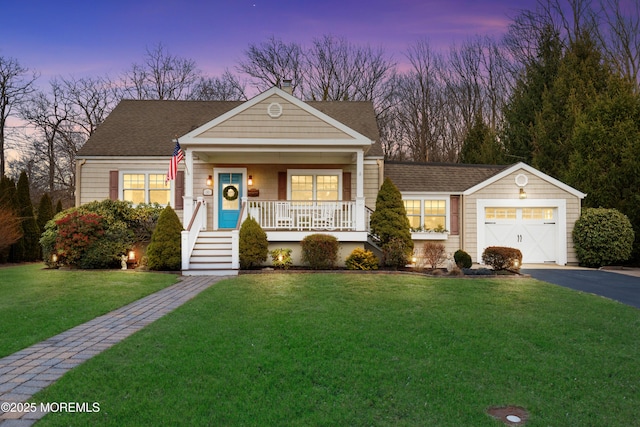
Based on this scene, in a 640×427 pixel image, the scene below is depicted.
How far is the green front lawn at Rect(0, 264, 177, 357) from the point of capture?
17.3 feet

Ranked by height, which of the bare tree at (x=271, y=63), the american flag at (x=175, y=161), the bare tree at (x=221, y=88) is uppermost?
the bare tree at (x=271, y=63)

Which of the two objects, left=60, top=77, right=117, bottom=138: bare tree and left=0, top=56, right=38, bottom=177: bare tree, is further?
left=60, top=77, right=117, bottom=138: bare tree

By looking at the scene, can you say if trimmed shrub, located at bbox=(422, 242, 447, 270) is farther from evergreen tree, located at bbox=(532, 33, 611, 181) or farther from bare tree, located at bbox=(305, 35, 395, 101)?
bare tree, located at bbox=(305, 35, 395, 101)

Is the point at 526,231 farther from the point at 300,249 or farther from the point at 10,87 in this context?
the point at 10,87

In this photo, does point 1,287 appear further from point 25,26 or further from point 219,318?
point 25,26

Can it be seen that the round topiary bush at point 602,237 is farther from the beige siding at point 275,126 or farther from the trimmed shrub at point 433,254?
the beige siding at point 275,126

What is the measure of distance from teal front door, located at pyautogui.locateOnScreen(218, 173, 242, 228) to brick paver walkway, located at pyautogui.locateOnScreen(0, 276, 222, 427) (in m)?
7.15

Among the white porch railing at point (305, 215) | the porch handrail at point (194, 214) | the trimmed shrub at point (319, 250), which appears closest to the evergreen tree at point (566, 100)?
the white porch railing at point (305, 215)

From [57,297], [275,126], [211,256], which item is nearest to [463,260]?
[275,126]

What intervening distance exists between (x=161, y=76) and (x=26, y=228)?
53.9ft

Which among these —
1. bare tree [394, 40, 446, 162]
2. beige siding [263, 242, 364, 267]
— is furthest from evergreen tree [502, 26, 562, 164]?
beige siding [263, 242, 364, 267]

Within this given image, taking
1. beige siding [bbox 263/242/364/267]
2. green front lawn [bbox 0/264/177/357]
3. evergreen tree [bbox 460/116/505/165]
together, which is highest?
evergreen tree [bbox 460/116/505/165]

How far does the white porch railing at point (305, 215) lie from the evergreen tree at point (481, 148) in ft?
46.4

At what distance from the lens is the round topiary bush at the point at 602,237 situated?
13.4m
